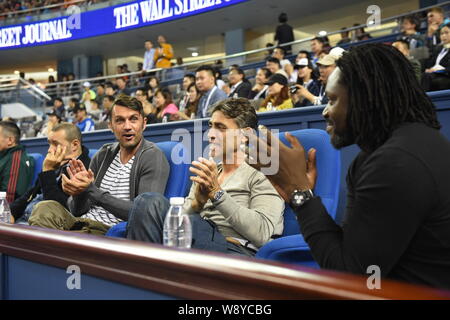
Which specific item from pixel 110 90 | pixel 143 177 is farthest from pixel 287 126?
pixel 110 90

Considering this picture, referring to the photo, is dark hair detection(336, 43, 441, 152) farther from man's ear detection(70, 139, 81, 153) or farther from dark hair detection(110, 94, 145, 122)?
man's ear detection(70, 139, 81, 153)

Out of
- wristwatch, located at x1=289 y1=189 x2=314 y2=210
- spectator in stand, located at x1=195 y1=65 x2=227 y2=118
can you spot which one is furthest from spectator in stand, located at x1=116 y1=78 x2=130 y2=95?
wristwatch, located at x1=289 y1=189 x2=314 y2=210

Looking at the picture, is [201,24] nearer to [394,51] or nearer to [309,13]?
[309,13]

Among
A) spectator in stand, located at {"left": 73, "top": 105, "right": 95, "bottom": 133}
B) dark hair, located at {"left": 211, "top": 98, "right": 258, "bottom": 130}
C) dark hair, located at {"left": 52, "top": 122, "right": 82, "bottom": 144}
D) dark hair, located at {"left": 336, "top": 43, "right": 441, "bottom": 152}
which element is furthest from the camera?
spectator in stand, located at {"left": 73, "top": 105, "right": 95, "bottom": 133}

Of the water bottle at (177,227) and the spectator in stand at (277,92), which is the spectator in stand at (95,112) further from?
the water bottle at (177,227)

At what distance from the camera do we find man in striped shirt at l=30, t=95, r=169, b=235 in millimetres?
1831

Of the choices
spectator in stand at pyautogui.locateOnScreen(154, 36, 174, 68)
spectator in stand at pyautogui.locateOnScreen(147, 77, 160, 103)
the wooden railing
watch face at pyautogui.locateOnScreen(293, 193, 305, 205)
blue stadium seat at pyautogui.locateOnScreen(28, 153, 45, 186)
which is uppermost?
spectator in stand at pyautogui.locateOnScreen(154, 36, 174, 68)

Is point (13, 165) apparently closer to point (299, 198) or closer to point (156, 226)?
point (156, 226)

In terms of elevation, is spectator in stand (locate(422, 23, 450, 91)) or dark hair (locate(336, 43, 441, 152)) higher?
spectator in stand (locate(422, 23, 450, 91))

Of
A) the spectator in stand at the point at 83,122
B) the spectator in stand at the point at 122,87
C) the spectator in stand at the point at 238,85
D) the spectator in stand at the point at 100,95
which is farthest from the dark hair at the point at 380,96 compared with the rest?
the spectator in stand at the point at 122,87

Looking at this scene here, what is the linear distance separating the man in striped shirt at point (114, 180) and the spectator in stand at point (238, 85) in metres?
2.63

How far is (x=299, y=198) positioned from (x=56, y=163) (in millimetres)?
1588

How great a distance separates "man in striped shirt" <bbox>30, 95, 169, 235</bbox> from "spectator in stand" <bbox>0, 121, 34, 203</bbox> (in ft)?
2.90

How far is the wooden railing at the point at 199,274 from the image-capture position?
0.51m
